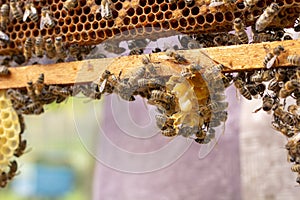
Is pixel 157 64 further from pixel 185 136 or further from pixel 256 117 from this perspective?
pixel 256 117

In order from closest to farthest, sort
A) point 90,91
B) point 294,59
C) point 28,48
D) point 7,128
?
1. point 294,59
2. point 90,91
3. point 28,48
4. point 7,128

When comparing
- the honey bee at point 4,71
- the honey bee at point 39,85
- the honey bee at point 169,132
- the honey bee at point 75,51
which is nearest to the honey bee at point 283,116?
the honey bee at point 169,132

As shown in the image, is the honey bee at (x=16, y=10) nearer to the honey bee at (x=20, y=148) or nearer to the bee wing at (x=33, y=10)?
the bee wing at (x=33, y=10)

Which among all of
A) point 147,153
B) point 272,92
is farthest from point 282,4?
point 147,153

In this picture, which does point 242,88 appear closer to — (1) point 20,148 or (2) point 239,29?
(2) point 239,29

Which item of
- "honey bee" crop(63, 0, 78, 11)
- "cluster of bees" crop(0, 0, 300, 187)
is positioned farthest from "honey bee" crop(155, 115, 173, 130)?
"honey bee" crop(63, 0, 78, 11)

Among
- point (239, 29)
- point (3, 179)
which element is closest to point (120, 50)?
point (239, 29)

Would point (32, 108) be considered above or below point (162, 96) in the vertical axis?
below

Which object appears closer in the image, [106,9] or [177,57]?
[177,57]
